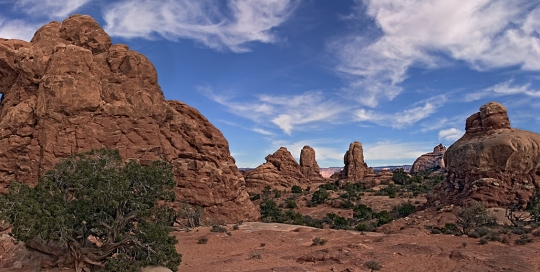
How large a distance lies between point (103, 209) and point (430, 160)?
11466 centimetres

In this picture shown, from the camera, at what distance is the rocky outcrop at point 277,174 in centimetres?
6475

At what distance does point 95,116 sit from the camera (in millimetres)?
27578

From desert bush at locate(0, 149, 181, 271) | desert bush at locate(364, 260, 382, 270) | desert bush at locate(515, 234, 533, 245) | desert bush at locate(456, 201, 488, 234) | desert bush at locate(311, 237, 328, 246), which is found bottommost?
desert bush at locate(364, 260, 382, 270)

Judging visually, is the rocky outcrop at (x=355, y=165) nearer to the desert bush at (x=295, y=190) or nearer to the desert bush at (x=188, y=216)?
the desert bush at (x=295, y=190)

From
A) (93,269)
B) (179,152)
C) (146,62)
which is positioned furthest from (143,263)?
(146,62)

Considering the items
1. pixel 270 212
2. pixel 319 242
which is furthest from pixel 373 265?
pixel 270 212

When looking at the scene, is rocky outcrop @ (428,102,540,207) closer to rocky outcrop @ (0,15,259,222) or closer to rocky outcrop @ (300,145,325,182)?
rocky outcrop @ (0,15,259,222)

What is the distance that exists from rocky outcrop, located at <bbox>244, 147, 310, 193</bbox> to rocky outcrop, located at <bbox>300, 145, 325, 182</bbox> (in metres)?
7.22

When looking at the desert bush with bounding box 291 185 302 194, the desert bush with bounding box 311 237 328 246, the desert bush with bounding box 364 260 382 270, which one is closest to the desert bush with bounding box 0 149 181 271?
the desert bush with bounding box 364 260 382 270

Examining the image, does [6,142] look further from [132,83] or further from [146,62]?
[146,62]

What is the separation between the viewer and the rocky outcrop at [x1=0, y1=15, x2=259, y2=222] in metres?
26.1

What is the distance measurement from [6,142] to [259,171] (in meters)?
45.1

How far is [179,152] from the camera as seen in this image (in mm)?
31812

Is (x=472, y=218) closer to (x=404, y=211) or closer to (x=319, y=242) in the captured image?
(x=319, y=242)
